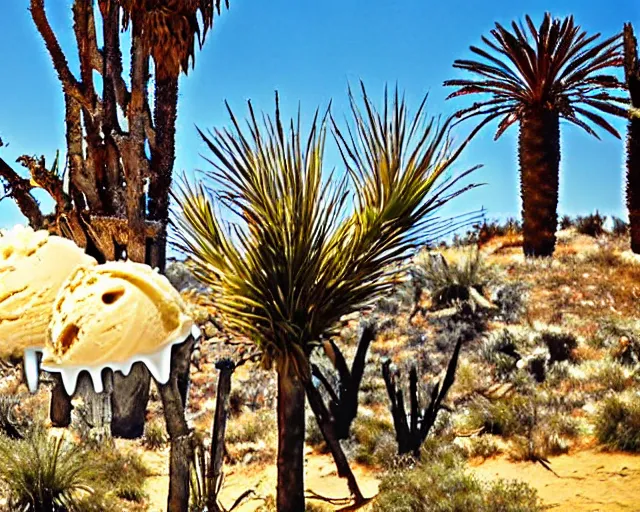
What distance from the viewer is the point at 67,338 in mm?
2100

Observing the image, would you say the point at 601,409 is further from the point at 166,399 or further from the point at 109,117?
the point at 109,117

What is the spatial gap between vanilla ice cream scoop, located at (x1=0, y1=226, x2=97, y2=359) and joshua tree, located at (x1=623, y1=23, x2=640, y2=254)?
18.0 metres

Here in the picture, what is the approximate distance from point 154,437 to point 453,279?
7.20m

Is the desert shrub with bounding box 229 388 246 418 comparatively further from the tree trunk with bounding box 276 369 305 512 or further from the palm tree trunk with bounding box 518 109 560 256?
the palm tree trunk with bounding box 518 109 560 256

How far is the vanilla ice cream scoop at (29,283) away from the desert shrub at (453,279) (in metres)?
12.2

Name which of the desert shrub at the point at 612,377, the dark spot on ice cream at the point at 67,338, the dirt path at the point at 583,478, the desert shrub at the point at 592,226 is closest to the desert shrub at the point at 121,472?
the dirt path at the point at 583,478

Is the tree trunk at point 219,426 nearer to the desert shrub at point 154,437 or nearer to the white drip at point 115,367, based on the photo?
the white drip at point 115,367

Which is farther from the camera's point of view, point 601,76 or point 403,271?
point 601,76

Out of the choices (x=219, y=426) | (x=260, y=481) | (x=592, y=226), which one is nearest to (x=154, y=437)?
(x=260, y=481)

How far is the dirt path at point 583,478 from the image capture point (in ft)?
19.2

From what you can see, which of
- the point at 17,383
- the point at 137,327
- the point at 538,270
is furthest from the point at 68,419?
the point at 538,270

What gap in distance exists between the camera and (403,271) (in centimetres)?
477

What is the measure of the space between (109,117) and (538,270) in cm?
1120

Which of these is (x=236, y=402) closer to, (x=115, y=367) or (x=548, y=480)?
(x=548, y=480)
